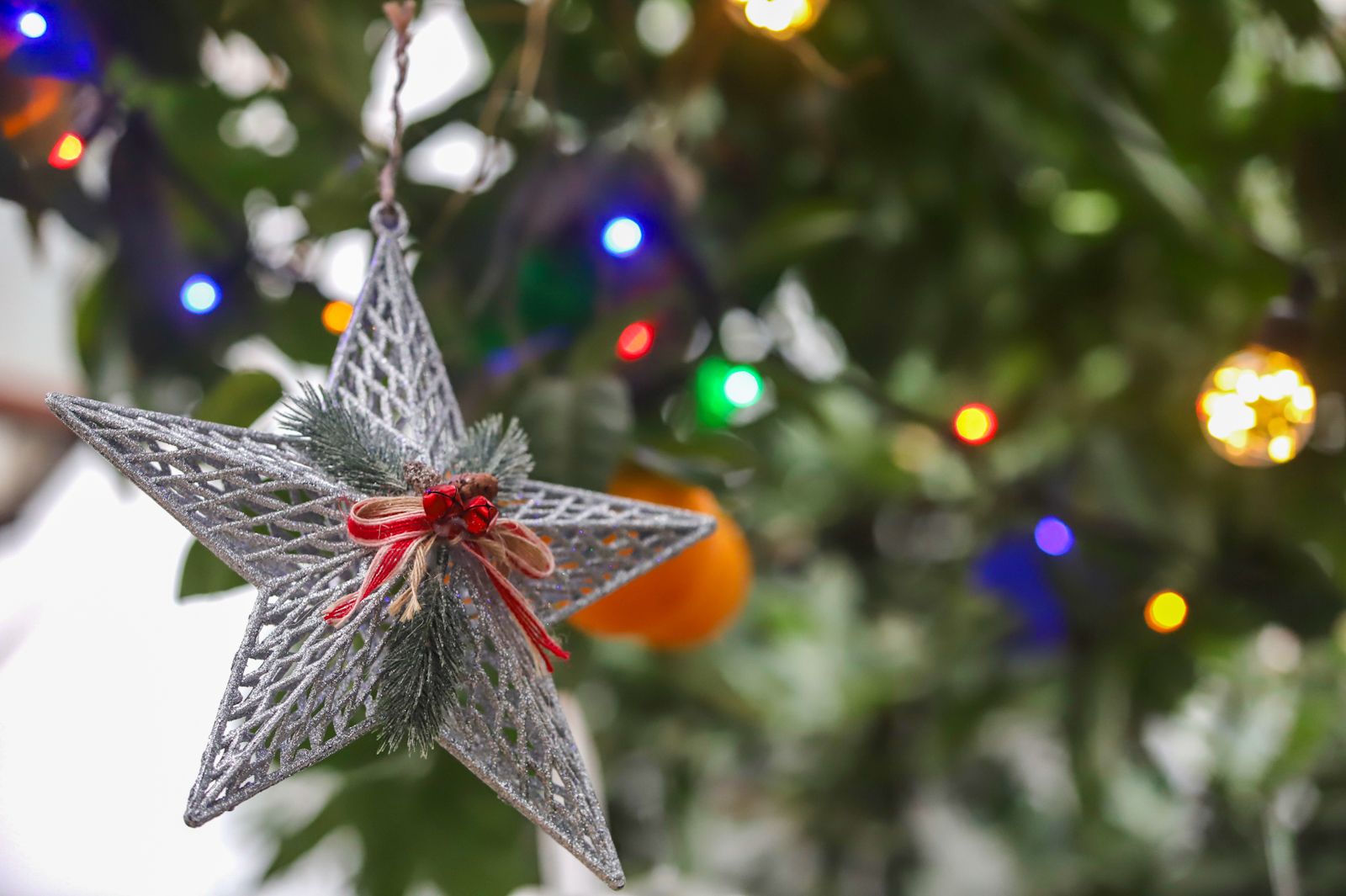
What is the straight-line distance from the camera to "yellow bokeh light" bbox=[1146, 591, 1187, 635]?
626 mm

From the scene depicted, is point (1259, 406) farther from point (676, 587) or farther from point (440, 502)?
point (440, 502)

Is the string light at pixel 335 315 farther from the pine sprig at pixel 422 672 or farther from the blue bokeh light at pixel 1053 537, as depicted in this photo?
the blue bokeh light at pixel 1053 537

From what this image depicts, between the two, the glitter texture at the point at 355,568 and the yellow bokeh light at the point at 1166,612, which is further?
the yellow bokeh light at the point at 1166,612

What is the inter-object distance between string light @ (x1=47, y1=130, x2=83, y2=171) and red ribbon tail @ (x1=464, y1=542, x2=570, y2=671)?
0.30m

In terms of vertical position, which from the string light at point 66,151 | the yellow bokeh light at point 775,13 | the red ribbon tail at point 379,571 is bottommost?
the red ribbon tail at point 379,571

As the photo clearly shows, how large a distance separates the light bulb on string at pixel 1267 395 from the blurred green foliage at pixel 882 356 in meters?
0.04

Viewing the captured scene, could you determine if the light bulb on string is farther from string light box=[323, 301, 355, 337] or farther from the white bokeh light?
the white bokeh light

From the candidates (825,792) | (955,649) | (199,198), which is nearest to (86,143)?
(199,198)

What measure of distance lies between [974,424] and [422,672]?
1.55 ft

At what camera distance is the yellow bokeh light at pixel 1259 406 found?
19.4 inches

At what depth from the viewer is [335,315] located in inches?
19.3

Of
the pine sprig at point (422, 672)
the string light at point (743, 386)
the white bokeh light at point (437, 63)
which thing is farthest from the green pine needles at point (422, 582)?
the white bokeh light at point (437, 63)

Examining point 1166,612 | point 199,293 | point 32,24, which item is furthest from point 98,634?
point 1166,612

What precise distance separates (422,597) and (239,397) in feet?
0.54
